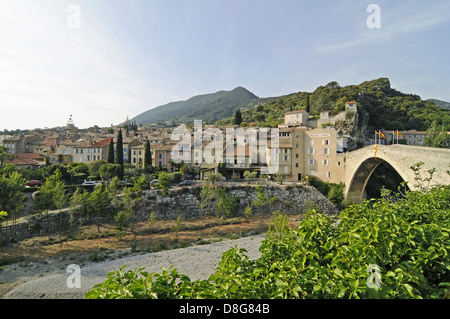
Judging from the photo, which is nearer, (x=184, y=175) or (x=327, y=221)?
(x=327, y=221)

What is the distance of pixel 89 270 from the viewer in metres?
14.5

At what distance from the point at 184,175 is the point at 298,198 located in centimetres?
1817

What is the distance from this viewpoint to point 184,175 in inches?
1469

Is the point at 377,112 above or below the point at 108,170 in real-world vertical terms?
above

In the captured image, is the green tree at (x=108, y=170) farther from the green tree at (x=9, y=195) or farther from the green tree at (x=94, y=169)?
the green tree at (x=9, y=195)

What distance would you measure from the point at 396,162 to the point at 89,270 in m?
26.1

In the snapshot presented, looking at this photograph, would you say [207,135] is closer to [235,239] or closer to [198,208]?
[198,208]

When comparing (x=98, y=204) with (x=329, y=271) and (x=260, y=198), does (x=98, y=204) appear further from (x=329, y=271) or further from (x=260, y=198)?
(x=329, y=271)

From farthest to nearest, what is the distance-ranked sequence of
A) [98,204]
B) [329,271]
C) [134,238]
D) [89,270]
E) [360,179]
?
[360,179] < [98,204] < [134,238] < [89,270] < [329,271]

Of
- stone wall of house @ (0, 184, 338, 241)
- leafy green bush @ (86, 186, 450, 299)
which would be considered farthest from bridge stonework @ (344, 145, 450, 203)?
leafy green bush @ (86, 186, 450, 299)

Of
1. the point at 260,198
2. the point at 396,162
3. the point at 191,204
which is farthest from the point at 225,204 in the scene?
the point at 396,162

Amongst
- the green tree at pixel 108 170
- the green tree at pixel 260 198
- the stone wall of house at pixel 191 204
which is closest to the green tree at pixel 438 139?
the stone wall of house at pixel 191 204
